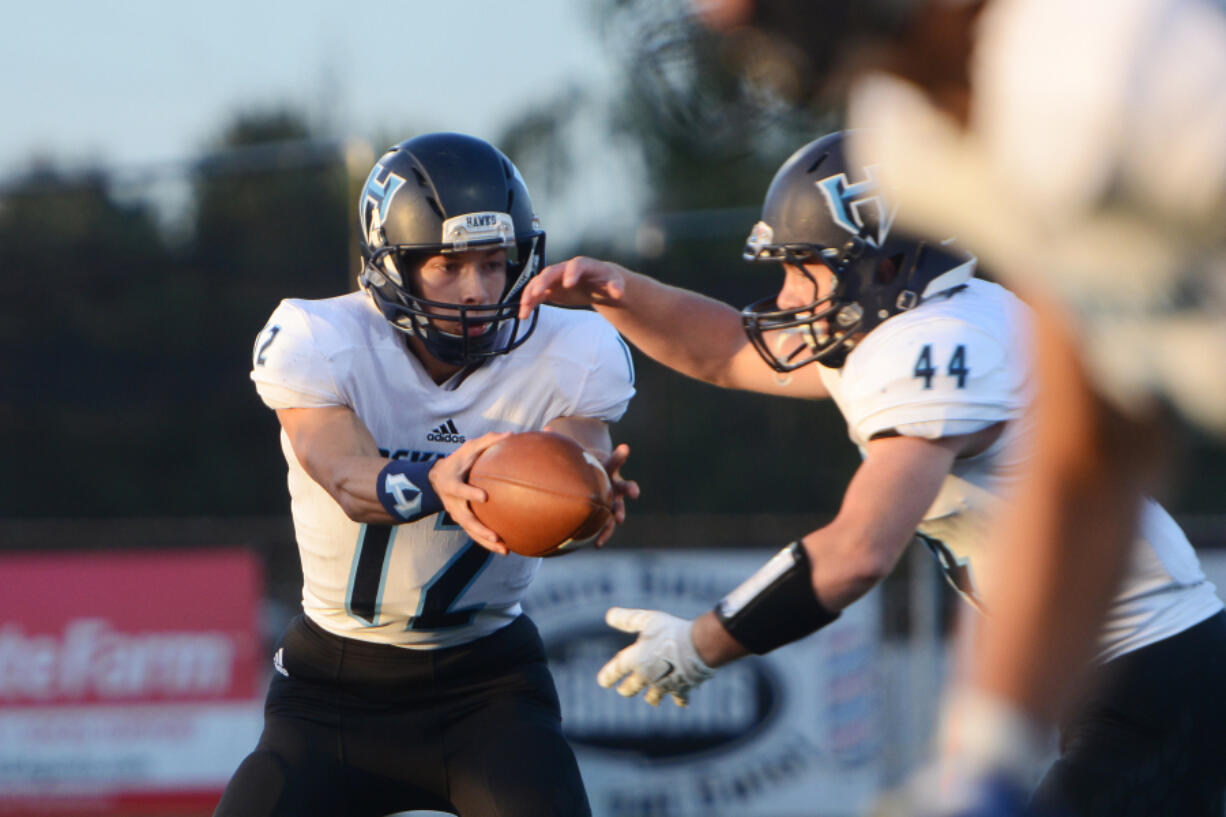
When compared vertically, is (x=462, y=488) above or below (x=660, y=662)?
above

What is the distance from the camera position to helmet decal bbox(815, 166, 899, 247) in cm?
348

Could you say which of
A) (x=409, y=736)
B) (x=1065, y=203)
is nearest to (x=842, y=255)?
(x=409, y=736)

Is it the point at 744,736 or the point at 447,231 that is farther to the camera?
the point at 744,736

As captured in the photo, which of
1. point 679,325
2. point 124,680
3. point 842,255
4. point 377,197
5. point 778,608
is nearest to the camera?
point 778,608

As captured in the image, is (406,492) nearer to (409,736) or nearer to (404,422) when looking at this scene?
(404,422)

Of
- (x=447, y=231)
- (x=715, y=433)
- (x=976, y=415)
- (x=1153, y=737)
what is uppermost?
(x=447, y=231)

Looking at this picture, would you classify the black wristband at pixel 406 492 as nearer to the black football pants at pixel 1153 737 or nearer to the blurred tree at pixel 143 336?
the black football pants at pixel 1153 737

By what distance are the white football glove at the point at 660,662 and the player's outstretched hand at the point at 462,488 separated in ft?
1.18

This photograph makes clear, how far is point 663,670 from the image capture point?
309 centimetres

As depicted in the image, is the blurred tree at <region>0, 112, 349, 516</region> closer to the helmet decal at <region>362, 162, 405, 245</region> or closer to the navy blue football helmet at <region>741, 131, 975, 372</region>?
the helmet decal at <region>362, 162, 405, 245</region>

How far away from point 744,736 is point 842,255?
14.2ft

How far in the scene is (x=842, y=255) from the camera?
3465 mm

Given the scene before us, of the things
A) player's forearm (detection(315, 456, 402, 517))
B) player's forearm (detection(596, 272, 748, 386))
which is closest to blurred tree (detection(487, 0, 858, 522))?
player's forearm (detection(596, 272, 748, 386))

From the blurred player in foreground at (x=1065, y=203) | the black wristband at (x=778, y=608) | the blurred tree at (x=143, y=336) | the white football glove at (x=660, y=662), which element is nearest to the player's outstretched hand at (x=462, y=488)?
the white football glove at (x=660, y=662)
